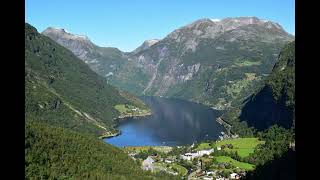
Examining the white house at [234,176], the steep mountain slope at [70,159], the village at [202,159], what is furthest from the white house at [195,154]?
the white house at [234,176]

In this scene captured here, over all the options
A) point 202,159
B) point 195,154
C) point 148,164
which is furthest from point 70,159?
point 195,154

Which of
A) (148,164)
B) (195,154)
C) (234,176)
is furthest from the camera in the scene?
(195,154)

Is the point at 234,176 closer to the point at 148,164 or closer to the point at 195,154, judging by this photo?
the point at 148,164

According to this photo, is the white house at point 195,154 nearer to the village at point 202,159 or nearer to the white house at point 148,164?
the village at point 202,159

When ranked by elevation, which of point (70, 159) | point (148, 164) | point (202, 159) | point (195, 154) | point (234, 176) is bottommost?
point (234, 176)

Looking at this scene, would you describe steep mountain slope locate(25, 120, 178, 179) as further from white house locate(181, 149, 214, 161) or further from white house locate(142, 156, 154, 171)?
white house locate(181, 149, 214, 161)

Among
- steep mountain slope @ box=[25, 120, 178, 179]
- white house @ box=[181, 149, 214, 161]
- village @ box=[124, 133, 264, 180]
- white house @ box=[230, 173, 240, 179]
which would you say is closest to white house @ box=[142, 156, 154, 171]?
village @ box=[124, 133, 264, 180]
